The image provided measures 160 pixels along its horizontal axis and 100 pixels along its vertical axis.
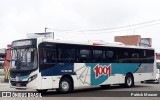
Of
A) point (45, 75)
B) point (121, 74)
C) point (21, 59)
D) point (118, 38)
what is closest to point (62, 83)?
point (45, 75)

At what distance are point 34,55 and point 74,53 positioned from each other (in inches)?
122

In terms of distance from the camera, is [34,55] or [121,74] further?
[121,74]

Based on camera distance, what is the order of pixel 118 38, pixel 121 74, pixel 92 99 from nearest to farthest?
pixel 92 99
pixel 121 74
pixel 118 38

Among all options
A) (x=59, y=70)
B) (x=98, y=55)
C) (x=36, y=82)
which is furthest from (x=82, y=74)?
(x=36, y=82)

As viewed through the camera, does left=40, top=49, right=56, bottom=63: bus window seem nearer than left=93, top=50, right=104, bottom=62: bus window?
Yes

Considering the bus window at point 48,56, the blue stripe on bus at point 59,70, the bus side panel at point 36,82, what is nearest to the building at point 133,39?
the blue stripe on bus at point 59,70

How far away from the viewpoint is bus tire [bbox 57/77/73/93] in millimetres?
21047

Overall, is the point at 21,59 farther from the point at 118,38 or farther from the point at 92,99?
the point at 118,38

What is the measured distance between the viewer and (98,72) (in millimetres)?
24141

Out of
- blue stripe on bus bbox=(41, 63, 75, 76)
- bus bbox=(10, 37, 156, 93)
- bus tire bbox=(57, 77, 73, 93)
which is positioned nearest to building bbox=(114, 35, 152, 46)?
bus bbox=(10, 37, 156, 93)

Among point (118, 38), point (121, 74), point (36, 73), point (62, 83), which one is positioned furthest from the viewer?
point (118, 38)

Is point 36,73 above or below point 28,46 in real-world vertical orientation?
below

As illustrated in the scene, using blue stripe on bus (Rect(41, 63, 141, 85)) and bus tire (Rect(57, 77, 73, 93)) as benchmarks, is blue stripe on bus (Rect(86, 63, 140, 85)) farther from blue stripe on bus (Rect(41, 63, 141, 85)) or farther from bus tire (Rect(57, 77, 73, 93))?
bus tire (Rect(57, 77, 73, 93))

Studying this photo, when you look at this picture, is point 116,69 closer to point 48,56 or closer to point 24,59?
point 48,56
